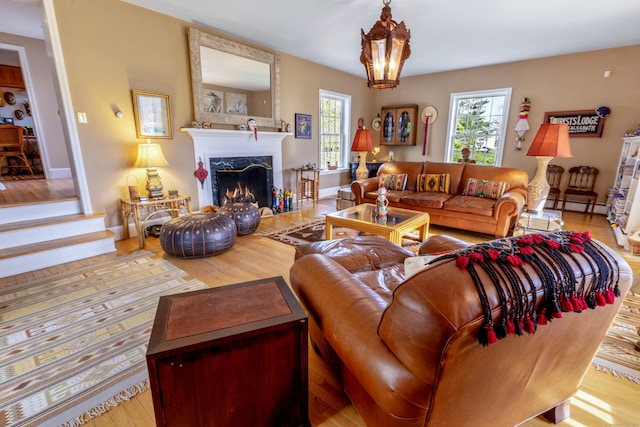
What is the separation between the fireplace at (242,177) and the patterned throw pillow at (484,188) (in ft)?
9.87

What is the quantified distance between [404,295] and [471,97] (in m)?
6.27

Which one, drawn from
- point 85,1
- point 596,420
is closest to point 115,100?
point 85,1

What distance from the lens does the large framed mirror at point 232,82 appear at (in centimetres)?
381

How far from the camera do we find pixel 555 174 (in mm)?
5113

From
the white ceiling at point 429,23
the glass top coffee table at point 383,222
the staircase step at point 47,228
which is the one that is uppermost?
the white ceiling at point 429,23

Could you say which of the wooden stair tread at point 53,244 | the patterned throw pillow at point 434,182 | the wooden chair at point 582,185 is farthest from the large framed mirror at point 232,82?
the wooden chair at point 582,185

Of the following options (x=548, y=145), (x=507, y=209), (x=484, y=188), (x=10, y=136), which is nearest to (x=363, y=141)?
(x=484, y=188)

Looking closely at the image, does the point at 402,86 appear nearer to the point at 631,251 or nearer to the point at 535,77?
the point at 535,77

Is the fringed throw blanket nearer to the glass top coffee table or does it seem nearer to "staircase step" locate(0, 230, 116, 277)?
the glass top coffee table

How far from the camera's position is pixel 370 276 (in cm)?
156

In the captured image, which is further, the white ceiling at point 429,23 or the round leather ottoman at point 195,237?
the white ceiling at point 429,23

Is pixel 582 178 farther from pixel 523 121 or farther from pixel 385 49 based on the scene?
pixel 385 49

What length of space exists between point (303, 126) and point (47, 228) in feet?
12.8

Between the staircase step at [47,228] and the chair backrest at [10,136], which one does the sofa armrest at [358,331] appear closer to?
the staircase step at [47,228]
